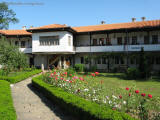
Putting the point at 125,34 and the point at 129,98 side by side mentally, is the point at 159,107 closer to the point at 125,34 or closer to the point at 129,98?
the point at 129,98

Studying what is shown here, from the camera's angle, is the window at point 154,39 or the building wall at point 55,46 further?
the window at point 154,39

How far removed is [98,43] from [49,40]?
23.2 ft

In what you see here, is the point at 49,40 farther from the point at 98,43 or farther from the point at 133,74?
the point at 133,74

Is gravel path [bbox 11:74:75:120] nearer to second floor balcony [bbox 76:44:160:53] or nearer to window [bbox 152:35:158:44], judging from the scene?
second floor balcony [bbox 76:44:160:53]

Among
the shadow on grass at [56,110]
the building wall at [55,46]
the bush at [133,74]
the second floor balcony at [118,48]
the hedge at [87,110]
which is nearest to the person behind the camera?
the hedge at [87,110]

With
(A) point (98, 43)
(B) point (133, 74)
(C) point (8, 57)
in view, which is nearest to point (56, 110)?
(C) point (8, 57)

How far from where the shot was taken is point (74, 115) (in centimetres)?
597

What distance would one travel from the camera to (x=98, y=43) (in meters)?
22.7

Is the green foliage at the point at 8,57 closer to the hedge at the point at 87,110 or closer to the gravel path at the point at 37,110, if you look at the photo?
the gravel path at the point at 37,110

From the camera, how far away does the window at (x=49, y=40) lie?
20203 millimetres

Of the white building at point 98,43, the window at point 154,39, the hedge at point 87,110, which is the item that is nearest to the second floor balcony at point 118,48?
the white building at point 98,43

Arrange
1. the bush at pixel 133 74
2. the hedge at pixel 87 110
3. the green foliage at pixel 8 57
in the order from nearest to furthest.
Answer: the hedge at pixel 87 110
the green foliage at pixel 8 57
the bush at pixel 133 74

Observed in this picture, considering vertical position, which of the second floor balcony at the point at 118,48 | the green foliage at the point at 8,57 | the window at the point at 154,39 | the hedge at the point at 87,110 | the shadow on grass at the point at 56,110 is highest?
the window at the point at 154,39

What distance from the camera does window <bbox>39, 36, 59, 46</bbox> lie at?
20203 mm
